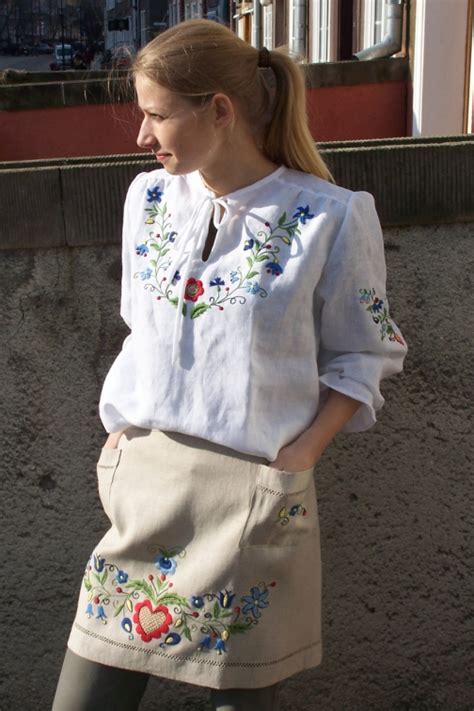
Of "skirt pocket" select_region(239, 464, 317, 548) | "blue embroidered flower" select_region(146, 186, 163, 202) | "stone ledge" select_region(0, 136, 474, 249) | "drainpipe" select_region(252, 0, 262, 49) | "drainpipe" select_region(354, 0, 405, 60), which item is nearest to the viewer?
"skirt pocket" select_region(239, 464, 317, 548)

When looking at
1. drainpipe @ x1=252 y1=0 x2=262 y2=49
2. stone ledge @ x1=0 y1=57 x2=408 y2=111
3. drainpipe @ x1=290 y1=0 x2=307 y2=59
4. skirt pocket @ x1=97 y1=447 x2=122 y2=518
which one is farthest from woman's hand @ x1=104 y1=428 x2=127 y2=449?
drainpipe @ x1=252 y1=0 x2=262 y2=49

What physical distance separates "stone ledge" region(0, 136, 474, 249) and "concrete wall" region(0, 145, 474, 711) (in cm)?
4

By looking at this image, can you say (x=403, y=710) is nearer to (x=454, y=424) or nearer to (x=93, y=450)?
(x=454, y=424)

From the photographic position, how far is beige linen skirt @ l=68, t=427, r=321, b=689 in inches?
80.7

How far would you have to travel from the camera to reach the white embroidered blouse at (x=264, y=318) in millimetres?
2055

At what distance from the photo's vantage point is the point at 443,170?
2695mm

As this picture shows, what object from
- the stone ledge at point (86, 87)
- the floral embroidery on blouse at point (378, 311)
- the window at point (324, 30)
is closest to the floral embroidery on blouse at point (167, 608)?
the floral embroidery on blouse at point (378, 311)

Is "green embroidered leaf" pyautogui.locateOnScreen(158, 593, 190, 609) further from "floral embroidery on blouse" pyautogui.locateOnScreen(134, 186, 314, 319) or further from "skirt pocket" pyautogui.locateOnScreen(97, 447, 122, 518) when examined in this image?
"floral embroidery on blouse" pyautogui.locateOnScreen(134, 186, 314, 319)

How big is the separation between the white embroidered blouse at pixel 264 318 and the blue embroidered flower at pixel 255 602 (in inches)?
9.8

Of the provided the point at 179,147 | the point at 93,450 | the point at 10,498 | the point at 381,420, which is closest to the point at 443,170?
the point at 381,420

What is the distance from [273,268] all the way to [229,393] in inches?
9.4

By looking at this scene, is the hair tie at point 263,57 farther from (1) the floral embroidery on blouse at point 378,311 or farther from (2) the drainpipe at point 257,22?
(2) the drainpipe at point 257,22

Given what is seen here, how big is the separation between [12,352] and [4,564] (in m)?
0.54

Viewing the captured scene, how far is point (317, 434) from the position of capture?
2092 mm
